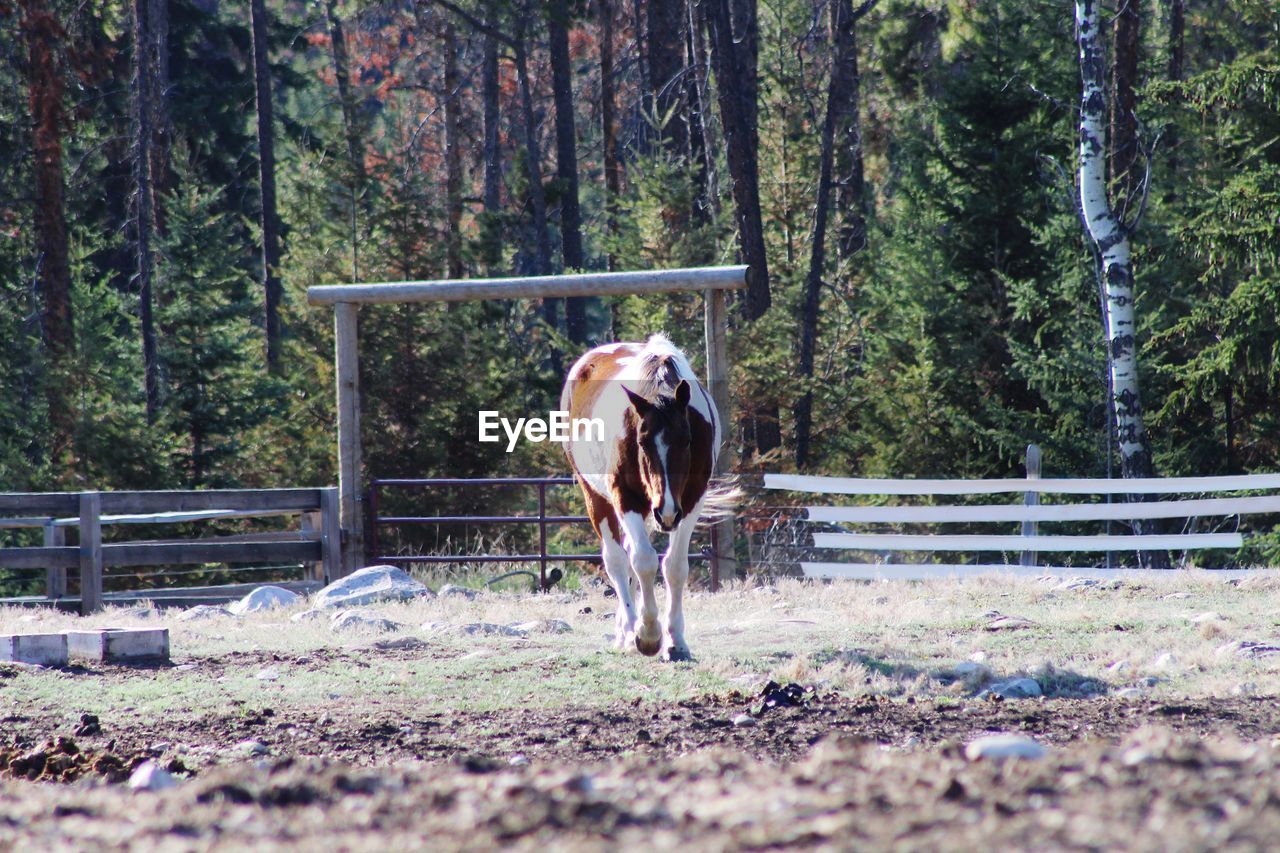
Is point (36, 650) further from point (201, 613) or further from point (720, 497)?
point (720, 497)

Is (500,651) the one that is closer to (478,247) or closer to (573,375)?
(573,375)

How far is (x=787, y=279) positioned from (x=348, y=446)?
404 inches

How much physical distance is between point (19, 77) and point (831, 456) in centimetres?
1520

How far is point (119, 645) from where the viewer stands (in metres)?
8.45

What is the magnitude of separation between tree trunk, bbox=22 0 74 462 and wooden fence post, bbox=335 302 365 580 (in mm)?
9237

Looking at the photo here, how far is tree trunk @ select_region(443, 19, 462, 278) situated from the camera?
21938mm

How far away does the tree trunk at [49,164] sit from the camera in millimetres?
20438

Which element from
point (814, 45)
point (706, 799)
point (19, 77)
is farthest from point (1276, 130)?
point (19, 77)

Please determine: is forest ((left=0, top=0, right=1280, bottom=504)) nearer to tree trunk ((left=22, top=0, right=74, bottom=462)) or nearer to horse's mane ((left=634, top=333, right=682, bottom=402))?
tree trunk ((left=22, top=0, right=74, bottom=462))

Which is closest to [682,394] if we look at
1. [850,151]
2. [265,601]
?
[265,601]

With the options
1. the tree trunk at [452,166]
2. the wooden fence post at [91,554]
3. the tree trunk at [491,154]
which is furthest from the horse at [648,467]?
the tree trunk at [491,154]

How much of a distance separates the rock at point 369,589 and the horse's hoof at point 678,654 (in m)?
4.20

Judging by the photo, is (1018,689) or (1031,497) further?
(1031,497)

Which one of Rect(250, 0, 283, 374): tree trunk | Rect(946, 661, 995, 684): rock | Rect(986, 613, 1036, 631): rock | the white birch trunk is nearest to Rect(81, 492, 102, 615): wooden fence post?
Rect(986, 613, 1036, 631): rock
